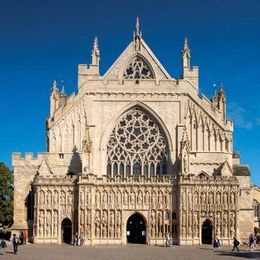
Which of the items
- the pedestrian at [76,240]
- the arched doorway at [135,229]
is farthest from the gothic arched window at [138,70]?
the pedestrian at [76,240]

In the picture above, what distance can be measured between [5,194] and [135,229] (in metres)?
21.9

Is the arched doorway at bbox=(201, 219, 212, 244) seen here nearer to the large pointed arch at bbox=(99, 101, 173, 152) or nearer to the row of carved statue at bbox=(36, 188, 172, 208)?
the row of carved statue at bbox=(36, 188, 172, 208)

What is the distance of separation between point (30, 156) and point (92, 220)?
10569 millimetres

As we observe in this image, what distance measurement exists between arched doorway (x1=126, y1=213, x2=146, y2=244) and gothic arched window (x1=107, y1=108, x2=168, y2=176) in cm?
485

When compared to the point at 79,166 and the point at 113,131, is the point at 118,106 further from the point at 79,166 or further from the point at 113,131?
the point at 79,166

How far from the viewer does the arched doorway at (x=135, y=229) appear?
6050cm

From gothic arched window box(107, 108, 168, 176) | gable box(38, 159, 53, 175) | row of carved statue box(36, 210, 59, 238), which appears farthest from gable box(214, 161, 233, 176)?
gable box(38, 159, 53, 175)

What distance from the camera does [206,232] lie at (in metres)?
59.2

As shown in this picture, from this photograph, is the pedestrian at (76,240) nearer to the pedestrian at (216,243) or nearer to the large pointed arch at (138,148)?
the large pointed arch at (138,148)

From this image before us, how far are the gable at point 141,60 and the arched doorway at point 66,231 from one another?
1653cm

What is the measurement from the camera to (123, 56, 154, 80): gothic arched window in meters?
64.6

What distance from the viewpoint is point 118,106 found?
206 feet

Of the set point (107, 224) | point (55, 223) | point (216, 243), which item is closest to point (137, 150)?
point (107, 224)

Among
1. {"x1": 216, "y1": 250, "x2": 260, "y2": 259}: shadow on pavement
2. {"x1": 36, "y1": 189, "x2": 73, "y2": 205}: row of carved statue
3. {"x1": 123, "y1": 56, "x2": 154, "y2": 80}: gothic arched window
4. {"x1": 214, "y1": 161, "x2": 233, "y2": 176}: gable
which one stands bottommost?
{"x1": 216, "y1": 250, "x2": 260, "y2": 259}: shadow on pavement
